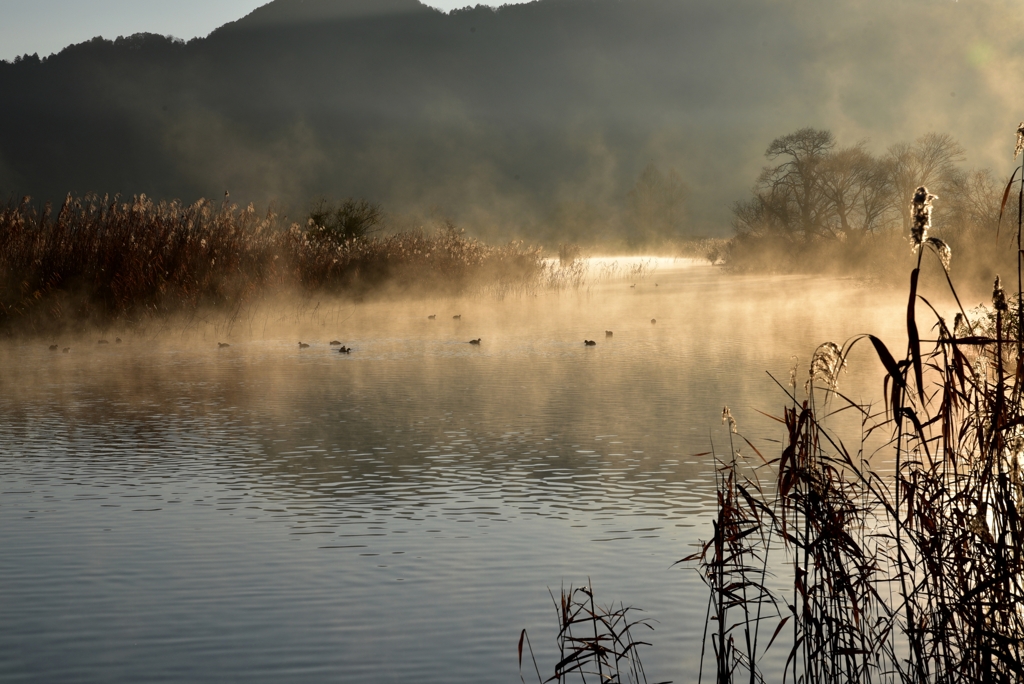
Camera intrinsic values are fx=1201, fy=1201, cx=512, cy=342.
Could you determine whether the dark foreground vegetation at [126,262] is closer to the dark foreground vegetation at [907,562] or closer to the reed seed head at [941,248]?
the dark foreground vegetation at [907,562]

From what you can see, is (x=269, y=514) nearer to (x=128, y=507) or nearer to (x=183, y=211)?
(x=128, y=507)

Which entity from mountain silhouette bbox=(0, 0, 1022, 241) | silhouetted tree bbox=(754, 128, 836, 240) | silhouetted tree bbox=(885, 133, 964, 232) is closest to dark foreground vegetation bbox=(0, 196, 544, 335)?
silhouetted tree bbox=(885, 133, 964, 232)

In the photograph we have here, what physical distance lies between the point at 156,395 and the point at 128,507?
4.03 meters

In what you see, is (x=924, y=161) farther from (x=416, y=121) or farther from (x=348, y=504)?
(x=416, y=121)

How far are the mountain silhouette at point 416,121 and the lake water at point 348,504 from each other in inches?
3462

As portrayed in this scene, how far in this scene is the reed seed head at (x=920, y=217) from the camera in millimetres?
2531

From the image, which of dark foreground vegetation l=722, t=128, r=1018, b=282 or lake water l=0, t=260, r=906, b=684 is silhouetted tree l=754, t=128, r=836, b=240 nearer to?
dark foreground vegetation l=722, t=128, r=1018, b=282

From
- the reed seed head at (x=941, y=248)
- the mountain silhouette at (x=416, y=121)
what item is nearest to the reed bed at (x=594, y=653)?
the reed seed head at (x=941, y=248)

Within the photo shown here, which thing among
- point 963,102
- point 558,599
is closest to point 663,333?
point 558,599

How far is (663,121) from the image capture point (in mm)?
183000

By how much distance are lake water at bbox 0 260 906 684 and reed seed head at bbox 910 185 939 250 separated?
143 centimetres

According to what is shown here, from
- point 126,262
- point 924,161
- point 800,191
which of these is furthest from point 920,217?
point 800,191

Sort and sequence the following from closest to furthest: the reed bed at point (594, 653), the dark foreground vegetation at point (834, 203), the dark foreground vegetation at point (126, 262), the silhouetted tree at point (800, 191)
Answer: the reed bed at point (594, 653) → the dark foreground vegetation at point (126, 262) → the dark foreground vegetation at point (834, 203) → the silhouetted tree at point (800, 191)

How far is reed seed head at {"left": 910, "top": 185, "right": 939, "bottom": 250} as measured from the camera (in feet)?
8.30
